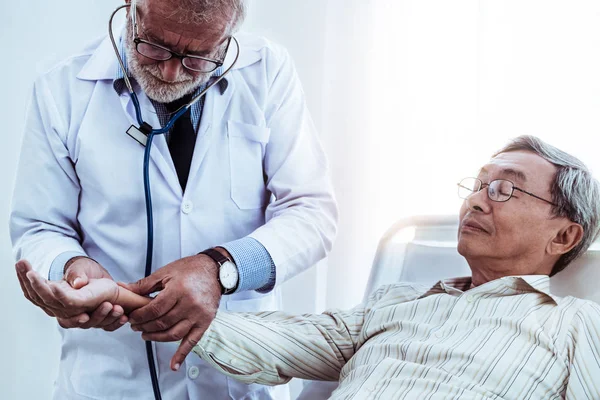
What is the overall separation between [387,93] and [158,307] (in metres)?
1.59

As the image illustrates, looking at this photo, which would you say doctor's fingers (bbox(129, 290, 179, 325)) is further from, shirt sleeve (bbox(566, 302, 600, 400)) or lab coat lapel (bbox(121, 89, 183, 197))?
shirt sleeve (bbox(566, 302, 600, 400))

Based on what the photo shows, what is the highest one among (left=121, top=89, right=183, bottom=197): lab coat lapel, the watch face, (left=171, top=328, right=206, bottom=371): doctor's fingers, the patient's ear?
(left=121, top=89, right=183, bottom=197): lab coat lapel

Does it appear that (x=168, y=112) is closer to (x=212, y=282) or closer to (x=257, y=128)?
(x=257, y=128)

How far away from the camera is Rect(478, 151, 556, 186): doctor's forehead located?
179 cm

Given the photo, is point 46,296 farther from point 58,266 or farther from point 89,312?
point 58,266

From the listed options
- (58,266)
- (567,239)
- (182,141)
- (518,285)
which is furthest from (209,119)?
(567,239)

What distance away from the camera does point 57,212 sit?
5.51 feet

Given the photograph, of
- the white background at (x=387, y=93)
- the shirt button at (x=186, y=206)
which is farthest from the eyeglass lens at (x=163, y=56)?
the white background at (x=387, y=93)

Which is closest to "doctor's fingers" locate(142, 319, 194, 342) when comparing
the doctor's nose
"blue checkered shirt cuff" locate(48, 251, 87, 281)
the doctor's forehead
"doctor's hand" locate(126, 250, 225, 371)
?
"doctor's hand" locate(126, 250, 225, 371)

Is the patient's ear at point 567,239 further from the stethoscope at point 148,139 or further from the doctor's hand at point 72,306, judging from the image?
the doctor's hand at point 72,306

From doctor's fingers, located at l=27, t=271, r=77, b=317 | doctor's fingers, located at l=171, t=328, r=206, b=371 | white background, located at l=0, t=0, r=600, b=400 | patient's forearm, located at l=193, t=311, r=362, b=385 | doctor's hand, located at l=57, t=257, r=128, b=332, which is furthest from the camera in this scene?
white background, located at l=0, t=0, r=600, b=400

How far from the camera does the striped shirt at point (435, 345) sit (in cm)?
145

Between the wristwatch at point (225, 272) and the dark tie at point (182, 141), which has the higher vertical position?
the dark tie at point (182, 141)

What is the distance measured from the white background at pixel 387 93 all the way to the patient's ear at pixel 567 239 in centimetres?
61
